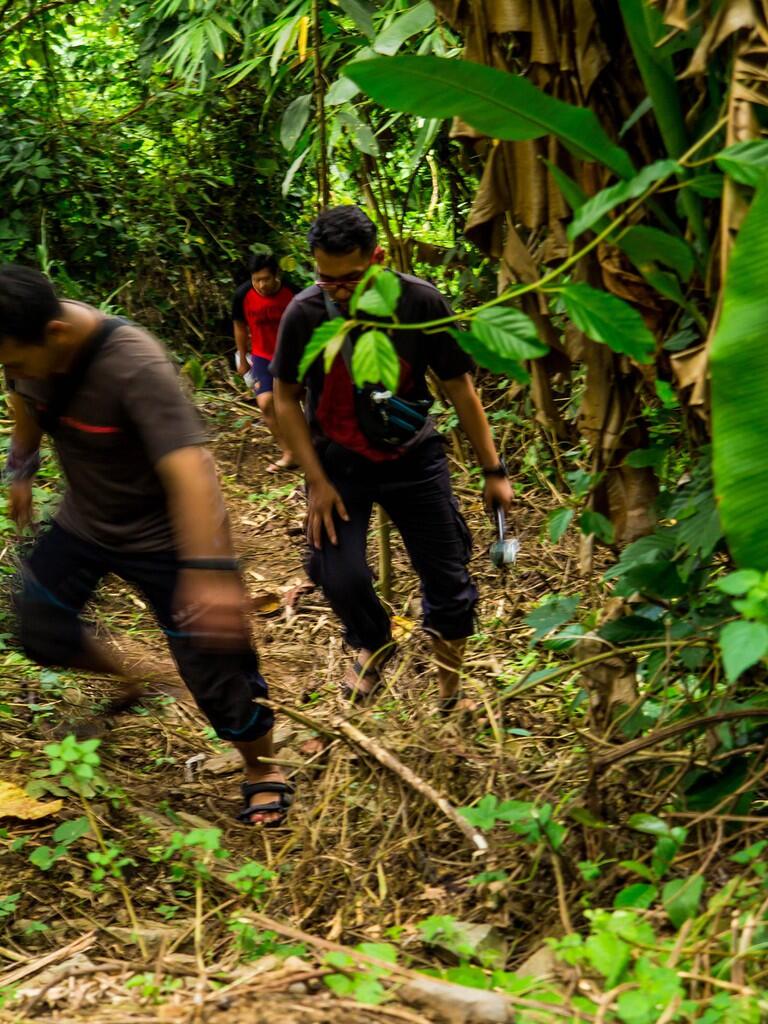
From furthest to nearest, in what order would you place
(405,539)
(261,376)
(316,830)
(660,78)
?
(261,376) → (405,539) → (316,830) → (660,78)

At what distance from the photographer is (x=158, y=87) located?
977cm

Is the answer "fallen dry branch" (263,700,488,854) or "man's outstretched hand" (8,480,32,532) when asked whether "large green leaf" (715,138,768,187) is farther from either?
"man's outstretched hand" (8,480,32,532)

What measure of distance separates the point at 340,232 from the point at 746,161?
167 centimetres

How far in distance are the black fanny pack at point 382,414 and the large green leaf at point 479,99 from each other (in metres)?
1.35

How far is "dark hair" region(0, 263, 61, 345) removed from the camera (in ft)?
9.99

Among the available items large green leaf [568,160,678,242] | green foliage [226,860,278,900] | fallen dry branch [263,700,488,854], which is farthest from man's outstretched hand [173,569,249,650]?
large green leaf [568,160,678,242]

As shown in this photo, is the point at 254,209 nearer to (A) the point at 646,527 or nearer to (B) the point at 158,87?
(B) the point at 158,87

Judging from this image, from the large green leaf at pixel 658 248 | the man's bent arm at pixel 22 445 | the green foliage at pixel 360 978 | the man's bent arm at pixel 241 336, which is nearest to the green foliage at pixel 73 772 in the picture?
the man's bent arm at pixel 22 445

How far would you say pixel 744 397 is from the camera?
2189 millimetres

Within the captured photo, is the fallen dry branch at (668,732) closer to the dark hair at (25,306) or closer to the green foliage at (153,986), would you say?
the green foliage at (153,986)

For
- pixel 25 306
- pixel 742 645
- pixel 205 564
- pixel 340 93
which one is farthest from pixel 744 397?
pixel 340 93

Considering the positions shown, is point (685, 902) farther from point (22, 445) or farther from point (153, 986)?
point (22, 445)

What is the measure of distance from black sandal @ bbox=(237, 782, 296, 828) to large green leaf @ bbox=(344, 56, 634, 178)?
226cm

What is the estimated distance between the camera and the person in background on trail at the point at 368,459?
3709 mm
